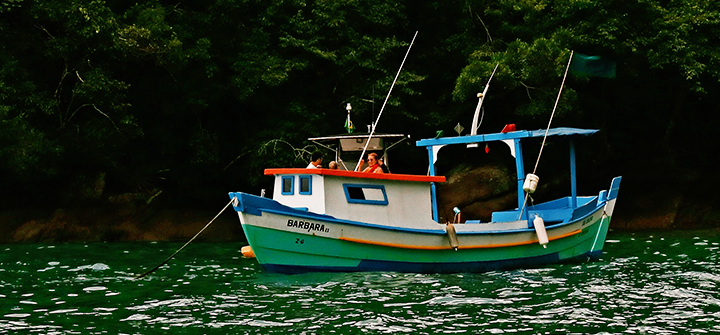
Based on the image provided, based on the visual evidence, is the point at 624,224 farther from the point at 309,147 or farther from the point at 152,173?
the point at 152,173

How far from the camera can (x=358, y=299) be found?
41.0 ft

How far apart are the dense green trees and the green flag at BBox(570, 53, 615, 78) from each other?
600 millimetres

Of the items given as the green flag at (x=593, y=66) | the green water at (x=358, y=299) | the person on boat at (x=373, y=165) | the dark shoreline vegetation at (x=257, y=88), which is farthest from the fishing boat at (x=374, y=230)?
the dark shoreline vegetation at (x=257, y=88)

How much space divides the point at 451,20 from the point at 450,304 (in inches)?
796

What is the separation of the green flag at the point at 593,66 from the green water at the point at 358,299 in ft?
26.1

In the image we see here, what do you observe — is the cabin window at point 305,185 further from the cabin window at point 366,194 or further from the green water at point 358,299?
the green water at point 358,299

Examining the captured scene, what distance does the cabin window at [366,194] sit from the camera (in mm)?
15727

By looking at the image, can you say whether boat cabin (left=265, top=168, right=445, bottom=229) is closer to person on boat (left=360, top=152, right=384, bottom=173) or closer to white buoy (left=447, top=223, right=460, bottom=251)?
white buoy (left=447, top=223, right=460, bottom=251)

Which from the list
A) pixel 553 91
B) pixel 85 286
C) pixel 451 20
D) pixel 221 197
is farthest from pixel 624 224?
pixel 85 286

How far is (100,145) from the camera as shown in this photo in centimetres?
2503

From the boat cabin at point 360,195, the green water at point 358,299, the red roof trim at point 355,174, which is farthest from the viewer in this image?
the boat cabin at point 360,195

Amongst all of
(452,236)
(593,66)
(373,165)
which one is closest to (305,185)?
(373,165)

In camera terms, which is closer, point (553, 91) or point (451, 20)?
point (553, 91)

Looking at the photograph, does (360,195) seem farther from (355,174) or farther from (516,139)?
(516,139)
